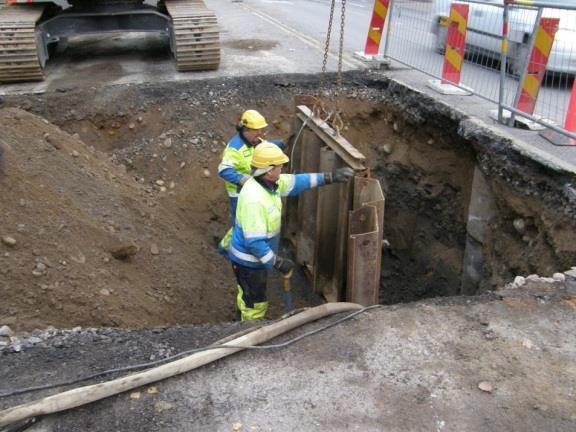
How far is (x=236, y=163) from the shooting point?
598 cm

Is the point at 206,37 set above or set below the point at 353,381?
above

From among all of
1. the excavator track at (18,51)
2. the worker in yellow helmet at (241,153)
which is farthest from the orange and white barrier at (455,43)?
the excavator track at (18,51)

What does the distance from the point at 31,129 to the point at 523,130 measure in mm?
5891

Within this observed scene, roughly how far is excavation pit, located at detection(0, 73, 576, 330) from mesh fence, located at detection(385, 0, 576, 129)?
1068 mm

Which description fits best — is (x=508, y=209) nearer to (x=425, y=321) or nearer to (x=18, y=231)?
(x=425, y=321)

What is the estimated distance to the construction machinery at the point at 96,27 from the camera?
27.7 feet

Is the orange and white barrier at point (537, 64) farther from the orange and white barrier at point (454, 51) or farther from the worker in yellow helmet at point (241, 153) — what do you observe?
the worker in yellow helmet at point (241, 153)

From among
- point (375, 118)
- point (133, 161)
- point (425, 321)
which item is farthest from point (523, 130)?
point (133, 161)

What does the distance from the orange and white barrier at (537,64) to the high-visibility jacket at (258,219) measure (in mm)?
3181

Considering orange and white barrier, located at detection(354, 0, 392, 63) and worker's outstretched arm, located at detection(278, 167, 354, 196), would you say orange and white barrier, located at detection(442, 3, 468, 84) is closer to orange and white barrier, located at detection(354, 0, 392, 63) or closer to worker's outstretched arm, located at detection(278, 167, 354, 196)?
orange and white barrier, located at detection(354, 0, 392, 63)

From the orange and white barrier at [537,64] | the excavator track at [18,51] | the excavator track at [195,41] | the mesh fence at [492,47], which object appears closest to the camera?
the orange and white barrier at [537,64]

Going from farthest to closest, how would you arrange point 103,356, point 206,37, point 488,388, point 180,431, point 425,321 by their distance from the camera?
point 206,37 < point 425,321 < point 103,356 < point 488,388 < point 180,431

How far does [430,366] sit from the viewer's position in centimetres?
334

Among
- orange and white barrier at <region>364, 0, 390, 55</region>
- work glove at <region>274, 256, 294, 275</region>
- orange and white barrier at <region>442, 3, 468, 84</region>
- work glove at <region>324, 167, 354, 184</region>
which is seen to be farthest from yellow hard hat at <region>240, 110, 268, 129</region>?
orange and white barrier at <region>364, 0, 390, 55</region>
